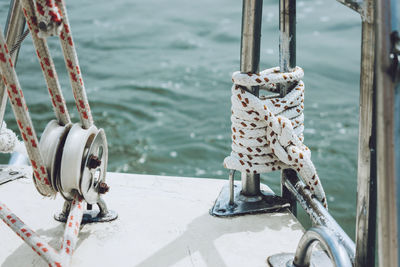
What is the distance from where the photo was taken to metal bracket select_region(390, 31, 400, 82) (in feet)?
2.14

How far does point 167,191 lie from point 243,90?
42 centimetres

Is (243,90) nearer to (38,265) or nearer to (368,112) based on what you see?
(368,112)

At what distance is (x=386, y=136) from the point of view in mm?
680

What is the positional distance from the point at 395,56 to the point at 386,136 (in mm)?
107

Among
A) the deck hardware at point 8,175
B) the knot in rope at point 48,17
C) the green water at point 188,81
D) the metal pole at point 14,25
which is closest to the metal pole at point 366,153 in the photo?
A: the knot in rope at point 48,17

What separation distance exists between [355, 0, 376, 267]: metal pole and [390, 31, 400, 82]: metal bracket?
112 millimetres

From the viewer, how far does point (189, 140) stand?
335cm

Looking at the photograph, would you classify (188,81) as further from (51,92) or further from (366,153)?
(366,153)

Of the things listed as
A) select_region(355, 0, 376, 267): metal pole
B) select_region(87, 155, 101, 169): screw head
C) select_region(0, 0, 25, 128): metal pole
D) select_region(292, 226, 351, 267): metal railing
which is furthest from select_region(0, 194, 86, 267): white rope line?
select_region(355, 0, 376, 267): metal pole

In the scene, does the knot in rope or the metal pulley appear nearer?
the knot in rope

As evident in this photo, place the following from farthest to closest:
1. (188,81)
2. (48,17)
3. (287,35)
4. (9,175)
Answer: (188,81) → (9,175) → (287,35) → (48,17)

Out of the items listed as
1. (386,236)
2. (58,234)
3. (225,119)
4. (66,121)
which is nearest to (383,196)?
(386,236)

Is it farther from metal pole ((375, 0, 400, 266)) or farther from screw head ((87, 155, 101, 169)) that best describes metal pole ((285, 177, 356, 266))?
screw head ((87, 155, 101, 169))

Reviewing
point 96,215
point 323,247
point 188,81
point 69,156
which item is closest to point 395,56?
point 323,247
